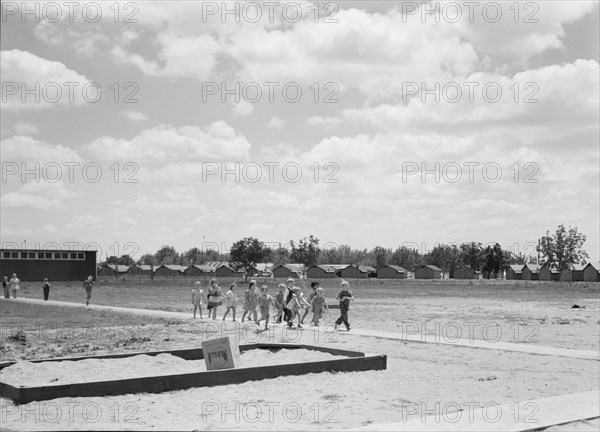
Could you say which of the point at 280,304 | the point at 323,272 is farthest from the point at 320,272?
the point at 280,304

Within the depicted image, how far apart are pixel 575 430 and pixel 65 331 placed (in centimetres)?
1468

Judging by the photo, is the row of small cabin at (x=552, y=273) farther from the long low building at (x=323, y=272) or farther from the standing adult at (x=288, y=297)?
the standing adult at (x=288, y=297)

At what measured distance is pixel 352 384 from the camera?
38.0 feet

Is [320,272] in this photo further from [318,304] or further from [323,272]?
[318,304]

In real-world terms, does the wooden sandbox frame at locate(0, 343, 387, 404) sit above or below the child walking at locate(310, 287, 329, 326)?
below

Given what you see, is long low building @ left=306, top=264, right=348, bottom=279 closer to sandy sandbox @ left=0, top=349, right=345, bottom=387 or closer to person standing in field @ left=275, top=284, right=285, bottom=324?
person standing in field @ left=275, top=284, right=285, bottom=324

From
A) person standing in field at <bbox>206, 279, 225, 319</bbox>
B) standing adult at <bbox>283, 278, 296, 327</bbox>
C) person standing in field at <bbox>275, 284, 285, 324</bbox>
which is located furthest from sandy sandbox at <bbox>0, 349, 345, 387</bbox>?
person standing in field at <bbox>206, 279, 225, 319</bbox>

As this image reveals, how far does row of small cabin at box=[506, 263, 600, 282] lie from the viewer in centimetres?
11481

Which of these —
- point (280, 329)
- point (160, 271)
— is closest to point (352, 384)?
point (280, 329)

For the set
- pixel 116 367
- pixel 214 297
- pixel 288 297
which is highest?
pixel 288 297

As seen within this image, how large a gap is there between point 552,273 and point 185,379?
4770 inches

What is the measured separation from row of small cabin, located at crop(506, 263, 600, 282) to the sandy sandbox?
10914 cm

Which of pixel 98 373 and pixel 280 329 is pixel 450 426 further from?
pixel 280 329

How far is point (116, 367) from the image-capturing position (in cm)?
1206
